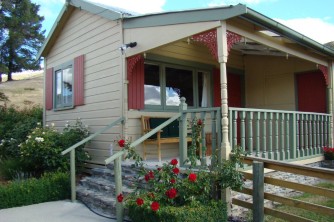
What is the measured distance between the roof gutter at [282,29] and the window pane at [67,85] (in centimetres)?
526

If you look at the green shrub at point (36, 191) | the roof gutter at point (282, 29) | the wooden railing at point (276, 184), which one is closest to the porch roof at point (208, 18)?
the roof gutter at point (282, 29)

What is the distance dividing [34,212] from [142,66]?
3545 millimetres

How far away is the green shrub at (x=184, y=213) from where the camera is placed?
153 inches

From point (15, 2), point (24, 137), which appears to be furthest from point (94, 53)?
point (15, 2)

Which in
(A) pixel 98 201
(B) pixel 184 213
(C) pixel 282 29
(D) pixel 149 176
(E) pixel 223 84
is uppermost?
(C) pixel 282 29

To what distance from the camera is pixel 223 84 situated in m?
4.85

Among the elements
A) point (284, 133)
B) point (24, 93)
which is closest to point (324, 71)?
point (284, 133)

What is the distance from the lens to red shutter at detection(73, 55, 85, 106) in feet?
26.8

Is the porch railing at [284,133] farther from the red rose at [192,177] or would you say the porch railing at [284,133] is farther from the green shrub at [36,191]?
the green shrub at [36,191]

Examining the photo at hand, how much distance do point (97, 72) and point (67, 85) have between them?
1.62 m

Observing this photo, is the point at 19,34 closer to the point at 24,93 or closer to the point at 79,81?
the point at 24,93

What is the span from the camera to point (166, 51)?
24.9ft

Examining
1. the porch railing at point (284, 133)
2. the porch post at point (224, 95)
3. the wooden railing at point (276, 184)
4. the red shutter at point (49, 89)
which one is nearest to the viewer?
the wooden railing at point (276, 184)

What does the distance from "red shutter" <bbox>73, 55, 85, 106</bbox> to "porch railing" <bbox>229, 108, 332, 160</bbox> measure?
3816 millimetres
